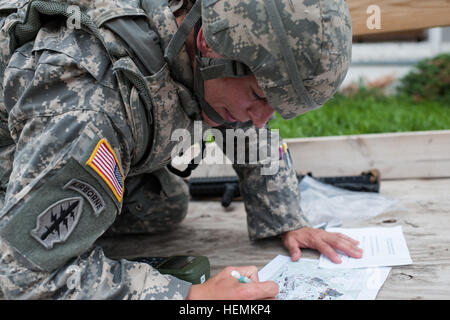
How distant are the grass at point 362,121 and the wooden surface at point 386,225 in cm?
76

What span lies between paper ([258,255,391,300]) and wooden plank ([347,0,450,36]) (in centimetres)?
120

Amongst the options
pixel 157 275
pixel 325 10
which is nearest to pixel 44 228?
pixel 157 275

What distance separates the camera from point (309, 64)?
125cm

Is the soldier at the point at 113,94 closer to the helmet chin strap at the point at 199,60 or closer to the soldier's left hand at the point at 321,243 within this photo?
the helmet chin strap at the point at 199,60

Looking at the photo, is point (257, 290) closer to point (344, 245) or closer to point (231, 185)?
point (344, 245)

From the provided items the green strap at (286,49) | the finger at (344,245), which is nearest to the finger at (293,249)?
the finger at (344,245)

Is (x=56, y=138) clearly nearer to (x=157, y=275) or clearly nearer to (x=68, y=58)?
(x=68, y=58)

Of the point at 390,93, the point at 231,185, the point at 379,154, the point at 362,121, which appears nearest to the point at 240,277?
the point at 231,185

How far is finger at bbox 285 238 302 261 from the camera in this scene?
1713mm

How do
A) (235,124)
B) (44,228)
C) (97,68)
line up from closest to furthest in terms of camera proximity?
(44,228), (97,68), (235,124)

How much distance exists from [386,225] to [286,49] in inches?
42.2

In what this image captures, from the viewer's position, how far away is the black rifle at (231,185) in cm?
239

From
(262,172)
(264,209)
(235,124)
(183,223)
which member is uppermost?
(235,124)
